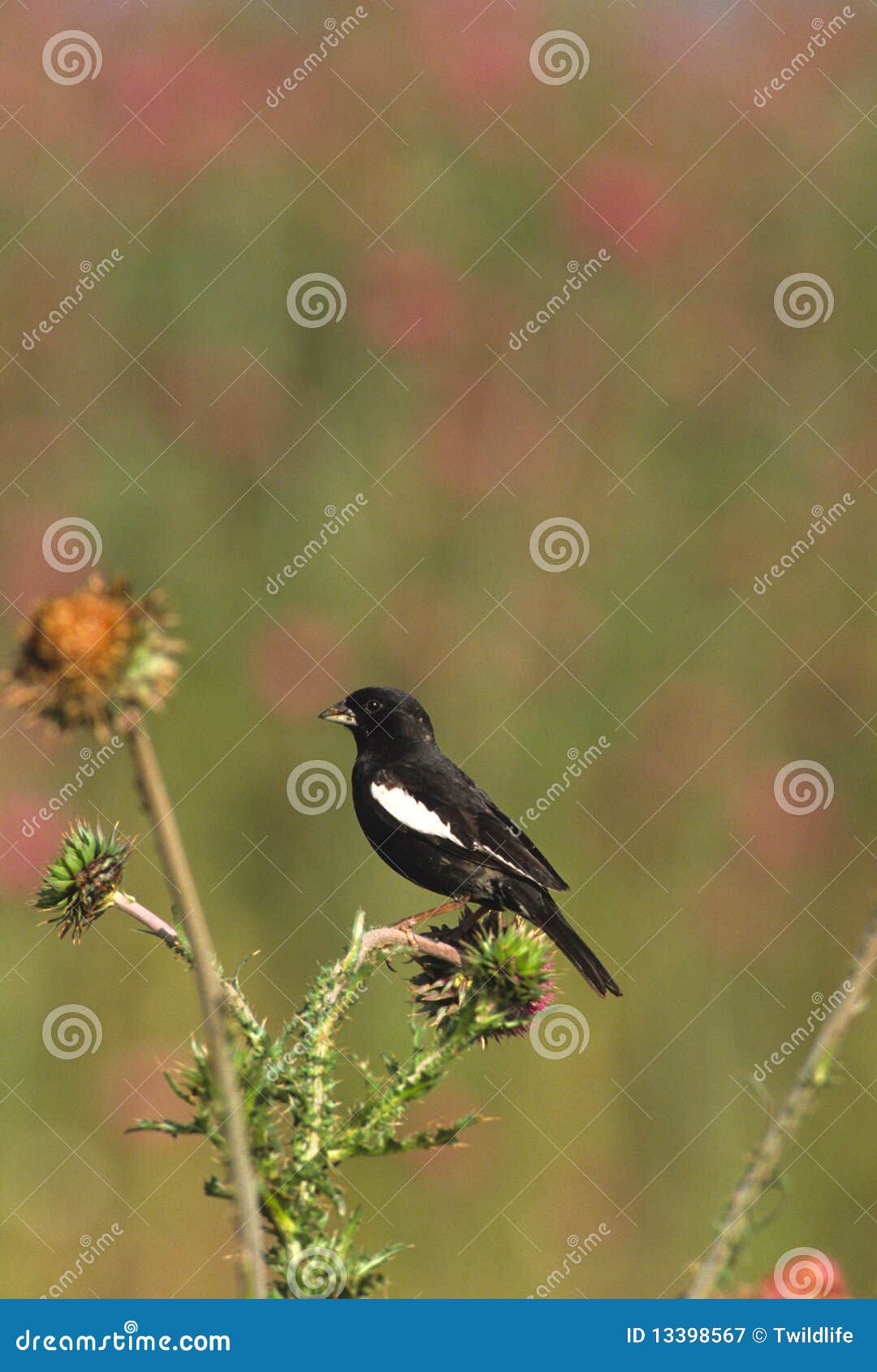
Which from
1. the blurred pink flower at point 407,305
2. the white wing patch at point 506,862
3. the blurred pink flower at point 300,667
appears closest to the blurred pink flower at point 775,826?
the blurred pink flower at point 300,667

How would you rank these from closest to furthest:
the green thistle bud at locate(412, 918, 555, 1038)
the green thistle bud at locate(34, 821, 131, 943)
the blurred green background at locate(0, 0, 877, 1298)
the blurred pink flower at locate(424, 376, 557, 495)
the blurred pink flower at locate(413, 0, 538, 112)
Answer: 1. the green thistle bud at locate(412, 918, 555, 1038)
2. the green thistle bud at locate(34, 821, 131, 943)
3. the blurred green background at locate(0, 0, 877, 1298)
4. the blurred pink flower at locate(424, 376, 557, 495)
5. the blurred pink flower at locate(413, 0, 538, 112)

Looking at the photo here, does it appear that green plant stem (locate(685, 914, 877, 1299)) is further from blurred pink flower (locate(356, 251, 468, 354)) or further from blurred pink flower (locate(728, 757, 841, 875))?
blurred pink flower (locate(356, 251, 468, 354))

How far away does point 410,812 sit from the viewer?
3232mm

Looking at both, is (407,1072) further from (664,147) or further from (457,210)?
(664,147)

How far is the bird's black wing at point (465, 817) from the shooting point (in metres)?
3.08

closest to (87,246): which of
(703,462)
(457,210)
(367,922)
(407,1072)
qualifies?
(457,210)

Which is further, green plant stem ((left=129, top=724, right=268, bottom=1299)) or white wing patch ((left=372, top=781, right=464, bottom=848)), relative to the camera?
white wing patch ((left=372, top=781, right=464, bottom=848))

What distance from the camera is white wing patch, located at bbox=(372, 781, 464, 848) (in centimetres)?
315

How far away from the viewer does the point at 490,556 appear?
255 inches

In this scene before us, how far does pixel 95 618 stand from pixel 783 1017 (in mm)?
5217

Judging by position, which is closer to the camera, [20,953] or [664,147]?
[20,953]

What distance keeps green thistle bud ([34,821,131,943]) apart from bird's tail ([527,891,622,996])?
1080 millimetres

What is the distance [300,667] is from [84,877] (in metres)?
3.85

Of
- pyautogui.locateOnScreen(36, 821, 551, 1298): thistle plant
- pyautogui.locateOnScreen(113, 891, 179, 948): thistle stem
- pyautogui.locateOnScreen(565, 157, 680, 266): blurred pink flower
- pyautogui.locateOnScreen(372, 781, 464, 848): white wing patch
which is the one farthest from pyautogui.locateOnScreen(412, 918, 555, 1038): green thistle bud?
pyautogui.locateOnScreen(565, 157, 680, 266): blurred pink flower
